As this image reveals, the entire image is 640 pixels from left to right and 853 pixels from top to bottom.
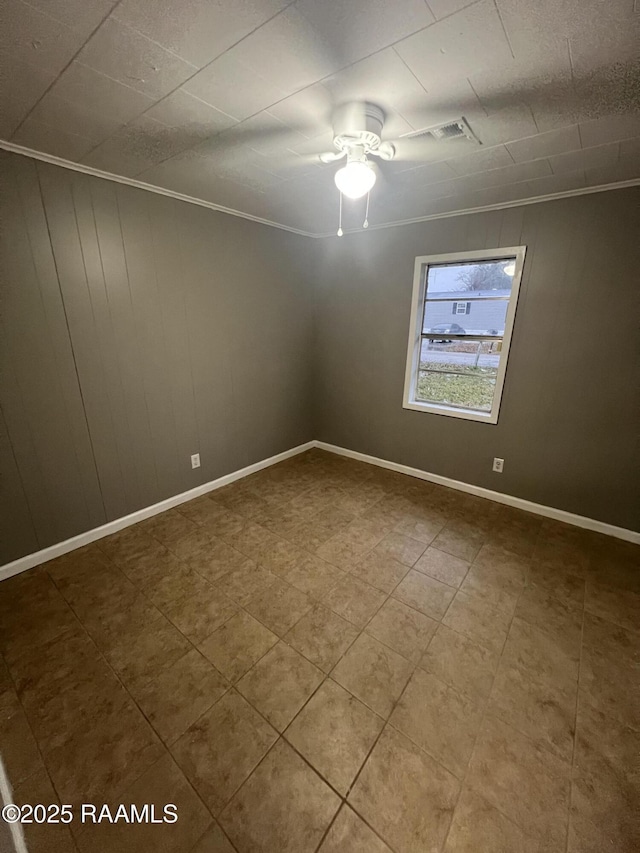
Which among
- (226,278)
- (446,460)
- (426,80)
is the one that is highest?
(426,80)

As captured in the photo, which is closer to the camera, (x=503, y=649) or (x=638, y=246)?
(x=503, y=649)

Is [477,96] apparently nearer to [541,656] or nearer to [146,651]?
[541,656]

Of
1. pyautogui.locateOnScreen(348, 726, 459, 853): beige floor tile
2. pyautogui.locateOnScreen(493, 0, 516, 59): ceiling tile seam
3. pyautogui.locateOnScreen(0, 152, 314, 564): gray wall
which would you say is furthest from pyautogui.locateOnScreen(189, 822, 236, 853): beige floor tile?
pyautogui.locateOnScreen(493, 0, 516, 59): ceiling tile seam

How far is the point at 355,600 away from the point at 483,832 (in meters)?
0.98

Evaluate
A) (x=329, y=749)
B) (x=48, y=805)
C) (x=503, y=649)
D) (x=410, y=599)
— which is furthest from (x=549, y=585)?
(x=48, y=805)

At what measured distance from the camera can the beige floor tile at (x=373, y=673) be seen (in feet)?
4.73

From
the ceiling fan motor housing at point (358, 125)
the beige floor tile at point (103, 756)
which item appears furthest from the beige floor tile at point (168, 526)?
the ceiling fan motor housing at point (358, 125)

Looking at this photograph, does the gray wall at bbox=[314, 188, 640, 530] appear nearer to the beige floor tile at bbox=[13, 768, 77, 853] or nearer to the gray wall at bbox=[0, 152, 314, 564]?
the gray wall at bbox=[0, 152, 314, 564]

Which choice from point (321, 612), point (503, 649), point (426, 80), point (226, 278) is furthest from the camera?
point (226, 278)

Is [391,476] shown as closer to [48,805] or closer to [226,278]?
[226,278]

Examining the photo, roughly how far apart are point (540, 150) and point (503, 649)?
2.55 metres

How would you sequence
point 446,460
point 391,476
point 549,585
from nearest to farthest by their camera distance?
point 549,585 → point 446,460 → point 391,476

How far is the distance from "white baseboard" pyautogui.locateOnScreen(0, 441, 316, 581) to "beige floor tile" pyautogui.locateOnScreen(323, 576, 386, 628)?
5.31 ft

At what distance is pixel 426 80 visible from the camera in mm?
1241
